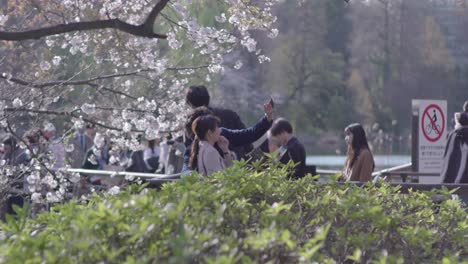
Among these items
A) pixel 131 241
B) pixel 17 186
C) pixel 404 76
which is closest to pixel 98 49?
pixel 17 186

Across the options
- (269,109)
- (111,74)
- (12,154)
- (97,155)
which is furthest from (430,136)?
(269,109)

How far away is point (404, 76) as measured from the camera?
2544 centimetres

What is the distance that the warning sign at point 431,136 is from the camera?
12.4m

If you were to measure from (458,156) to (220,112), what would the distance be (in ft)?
10.3

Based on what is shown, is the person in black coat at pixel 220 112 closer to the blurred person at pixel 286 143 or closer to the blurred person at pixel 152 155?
the blurred person at pixel 286 143

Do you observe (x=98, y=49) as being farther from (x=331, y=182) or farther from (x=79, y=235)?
(x=79, y=235)

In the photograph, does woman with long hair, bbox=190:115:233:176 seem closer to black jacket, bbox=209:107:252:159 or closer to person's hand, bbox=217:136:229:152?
person's hand, bbox=217:136:229:152

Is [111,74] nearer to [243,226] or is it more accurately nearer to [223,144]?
[223,144]

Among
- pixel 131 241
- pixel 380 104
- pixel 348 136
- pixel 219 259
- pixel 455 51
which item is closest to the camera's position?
pixel 219 259

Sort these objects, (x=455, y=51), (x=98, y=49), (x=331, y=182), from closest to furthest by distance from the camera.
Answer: (x=331, y=182), (x=98, y=49), (x=455, y=51)

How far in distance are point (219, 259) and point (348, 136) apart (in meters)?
6.55

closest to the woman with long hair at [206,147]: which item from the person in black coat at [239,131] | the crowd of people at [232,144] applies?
the crowd of people at [232,144]

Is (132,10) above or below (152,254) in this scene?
above

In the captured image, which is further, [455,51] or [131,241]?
[455,51]
